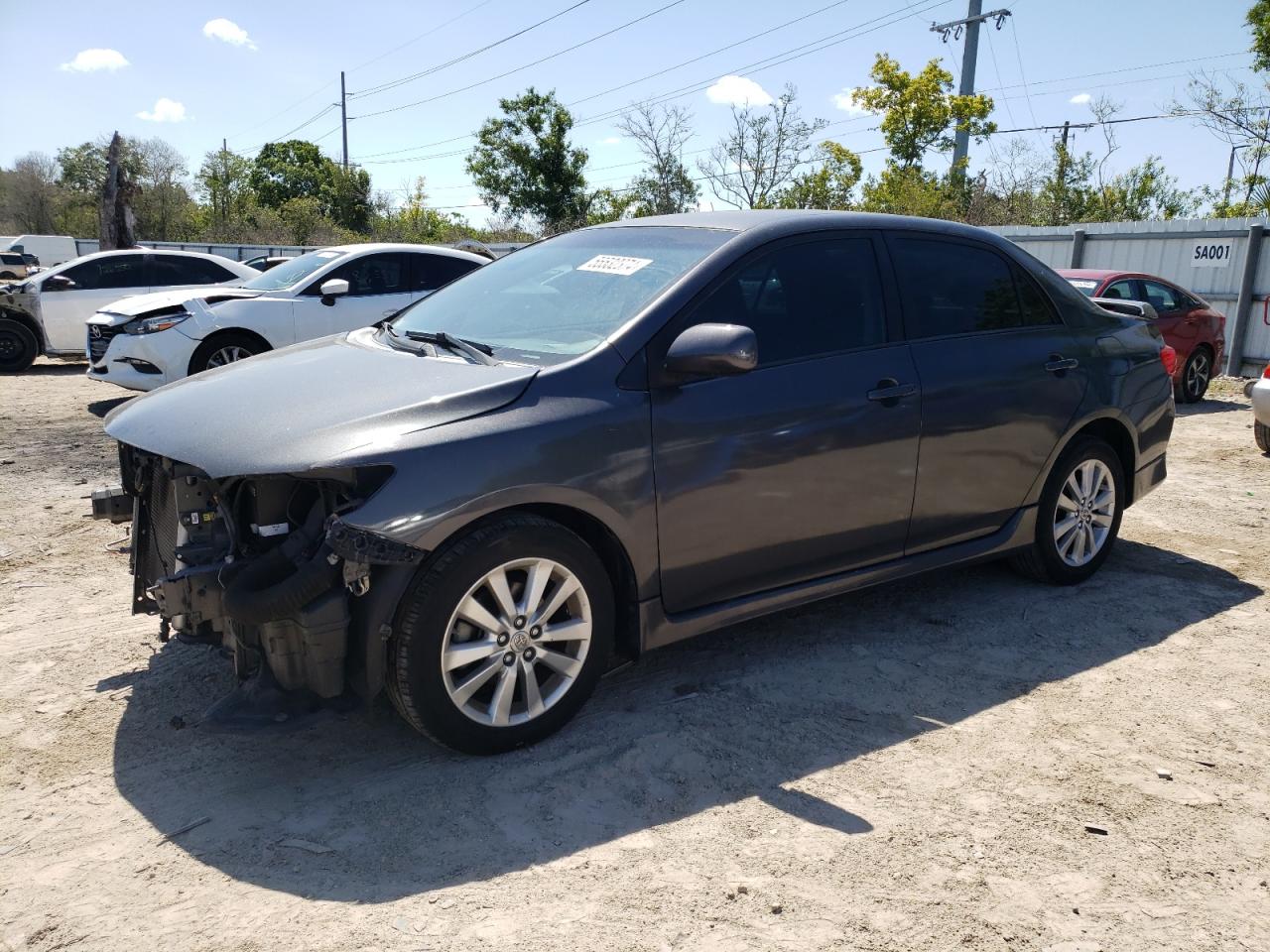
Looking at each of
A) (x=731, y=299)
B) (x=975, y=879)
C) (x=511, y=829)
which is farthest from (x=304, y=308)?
(x=975, y=879)

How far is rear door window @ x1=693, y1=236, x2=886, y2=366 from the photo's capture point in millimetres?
3852

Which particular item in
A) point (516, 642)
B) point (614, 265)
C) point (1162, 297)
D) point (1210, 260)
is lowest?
point (516, 642)

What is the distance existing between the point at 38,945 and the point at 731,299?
2925 millimetres

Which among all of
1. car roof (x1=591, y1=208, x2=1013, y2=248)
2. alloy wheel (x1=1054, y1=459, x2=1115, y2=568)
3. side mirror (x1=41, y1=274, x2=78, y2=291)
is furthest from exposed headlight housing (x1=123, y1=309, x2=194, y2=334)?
alloy wheel (x1=1054, y1=459, x2=1115, y2=568)

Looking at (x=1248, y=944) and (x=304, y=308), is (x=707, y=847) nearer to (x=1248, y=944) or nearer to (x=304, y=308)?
(x=1248, y=944)

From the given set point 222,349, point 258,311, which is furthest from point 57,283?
point 258,311

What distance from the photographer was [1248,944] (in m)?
2.56

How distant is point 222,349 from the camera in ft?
32.2

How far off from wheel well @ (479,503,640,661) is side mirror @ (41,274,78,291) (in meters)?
12.7

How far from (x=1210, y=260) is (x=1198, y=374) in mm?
4507

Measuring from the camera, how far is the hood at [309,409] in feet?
10.0

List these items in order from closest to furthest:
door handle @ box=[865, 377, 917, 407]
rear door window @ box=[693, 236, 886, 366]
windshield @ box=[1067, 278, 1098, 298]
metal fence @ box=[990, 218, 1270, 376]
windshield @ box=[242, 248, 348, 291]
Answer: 1. rear door window @ box=[693, 236, 886, 366]
2. door handle @ box=[865, 377, 917, 407]
3. windshield @ box=[242, 248, 348, 291]
4. windshield @ box=[1067, 278, 1098, 298]
5. metal fence @ box=[990, 218, 1270, 376]

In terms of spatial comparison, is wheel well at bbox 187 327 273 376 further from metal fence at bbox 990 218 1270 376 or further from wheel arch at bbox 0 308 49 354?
metal fence at bbox 990 218 1270 376

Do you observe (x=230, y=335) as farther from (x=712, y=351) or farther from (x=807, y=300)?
(x=712, y=351)
